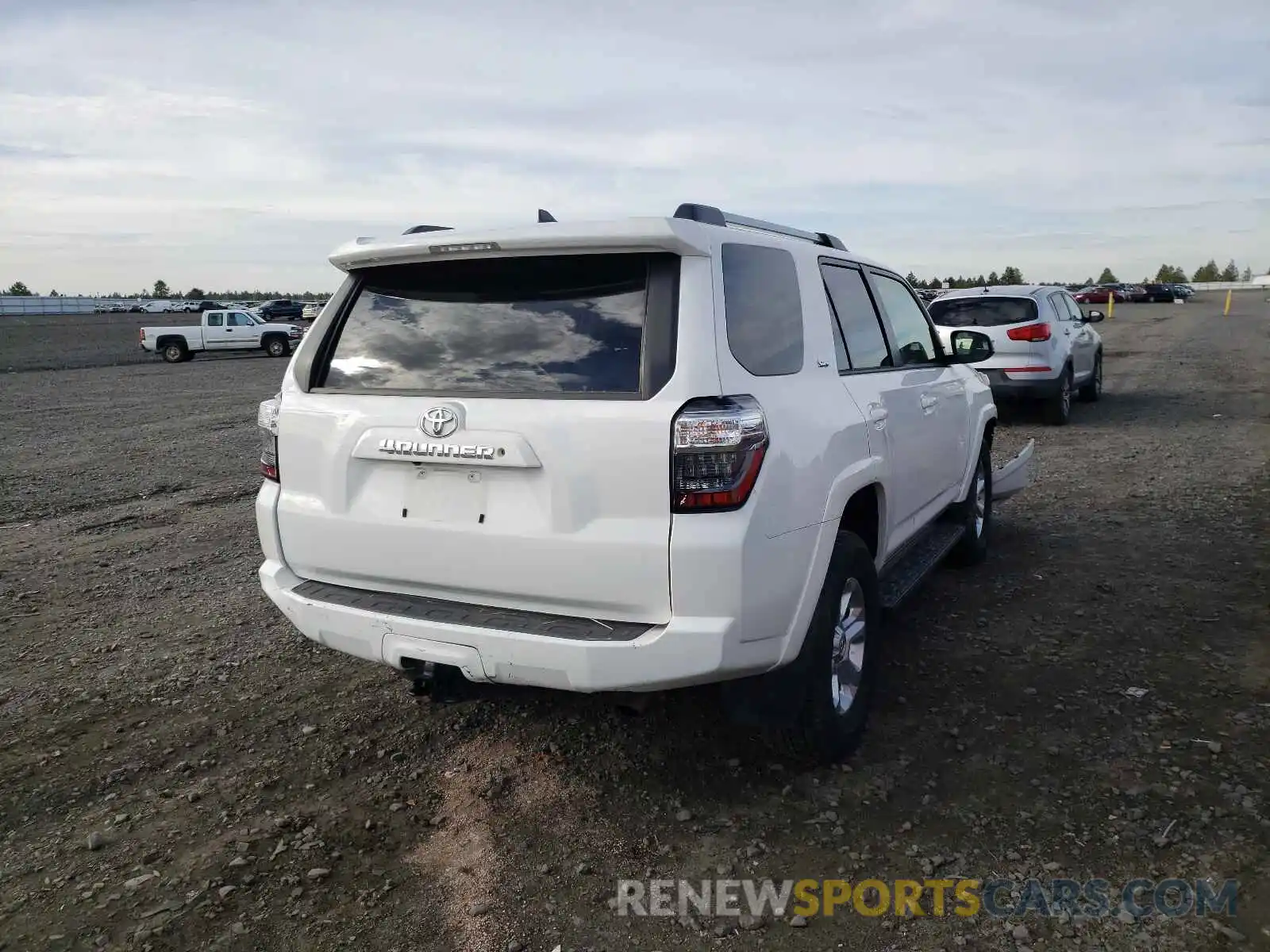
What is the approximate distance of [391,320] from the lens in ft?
11.4

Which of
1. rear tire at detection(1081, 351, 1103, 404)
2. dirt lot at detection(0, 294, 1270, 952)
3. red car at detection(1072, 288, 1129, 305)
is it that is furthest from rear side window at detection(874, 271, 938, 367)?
red car at detection(1072, 288, 1129, 305)

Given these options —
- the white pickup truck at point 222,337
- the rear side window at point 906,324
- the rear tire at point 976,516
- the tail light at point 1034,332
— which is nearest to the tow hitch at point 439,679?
the rear side window at point 906,324

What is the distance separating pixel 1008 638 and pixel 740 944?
281 centimetres

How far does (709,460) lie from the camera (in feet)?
9.39

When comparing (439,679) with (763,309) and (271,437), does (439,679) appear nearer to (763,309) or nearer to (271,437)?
(271,437)

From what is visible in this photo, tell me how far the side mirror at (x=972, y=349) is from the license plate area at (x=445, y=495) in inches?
135

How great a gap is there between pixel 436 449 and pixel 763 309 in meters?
1.23

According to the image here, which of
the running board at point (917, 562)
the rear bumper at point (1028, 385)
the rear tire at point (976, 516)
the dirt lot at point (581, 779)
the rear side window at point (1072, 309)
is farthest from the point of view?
the rear side window at point (1072, 309)

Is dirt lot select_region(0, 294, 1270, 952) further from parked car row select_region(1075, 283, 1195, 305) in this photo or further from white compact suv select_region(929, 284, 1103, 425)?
parked car row select_region(1075, 283, 1195, 305)

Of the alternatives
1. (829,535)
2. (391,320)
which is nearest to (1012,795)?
(829,535)

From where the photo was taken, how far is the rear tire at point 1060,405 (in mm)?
12422

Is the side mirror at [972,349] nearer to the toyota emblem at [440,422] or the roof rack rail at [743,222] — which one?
the roof rack rail at [743,222]

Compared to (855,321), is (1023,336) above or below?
below

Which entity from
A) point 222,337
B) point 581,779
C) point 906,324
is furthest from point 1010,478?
point 222,337
